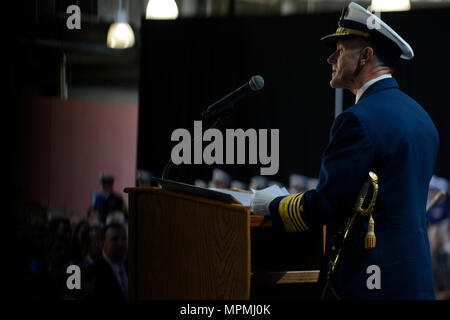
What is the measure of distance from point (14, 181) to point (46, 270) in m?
0.58

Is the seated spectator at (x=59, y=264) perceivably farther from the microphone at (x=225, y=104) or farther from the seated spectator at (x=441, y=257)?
the seated spectator at (x=441, y=257)

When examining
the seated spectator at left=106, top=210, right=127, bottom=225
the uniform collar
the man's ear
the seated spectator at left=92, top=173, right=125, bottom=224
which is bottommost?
the seated spectator at left=106, top=210, right=127, bottom=225

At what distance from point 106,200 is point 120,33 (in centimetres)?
164

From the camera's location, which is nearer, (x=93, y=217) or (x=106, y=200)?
(x=93, y=217)

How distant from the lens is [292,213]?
5.60 ft

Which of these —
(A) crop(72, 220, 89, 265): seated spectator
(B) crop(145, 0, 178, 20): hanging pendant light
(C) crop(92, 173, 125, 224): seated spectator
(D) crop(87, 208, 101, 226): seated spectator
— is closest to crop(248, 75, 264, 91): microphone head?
(A) crop(72, 220, 89, 265): seated spectator

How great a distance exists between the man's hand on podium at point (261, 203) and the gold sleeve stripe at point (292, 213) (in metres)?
0.04

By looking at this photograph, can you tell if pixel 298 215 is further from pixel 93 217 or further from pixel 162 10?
pixel 162 10

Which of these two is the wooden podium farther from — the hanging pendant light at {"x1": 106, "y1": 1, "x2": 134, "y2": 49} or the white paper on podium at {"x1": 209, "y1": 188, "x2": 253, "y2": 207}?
the hanging pendant light at {"x1": 106, "y1": 1, "x2": 134, "y2": 49}

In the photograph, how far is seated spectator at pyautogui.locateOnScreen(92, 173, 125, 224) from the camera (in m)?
4.85

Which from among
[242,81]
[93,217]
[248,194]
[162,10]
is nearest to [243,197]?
[248,194]

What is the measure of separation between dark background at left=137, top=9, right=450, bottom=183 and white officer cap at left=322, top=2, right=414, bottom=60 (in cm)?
303

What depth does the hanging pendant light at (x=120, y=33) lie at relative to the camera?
17.1 ft

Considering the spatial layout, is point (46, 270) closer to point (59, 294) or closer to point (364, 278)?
point (59, 294)
